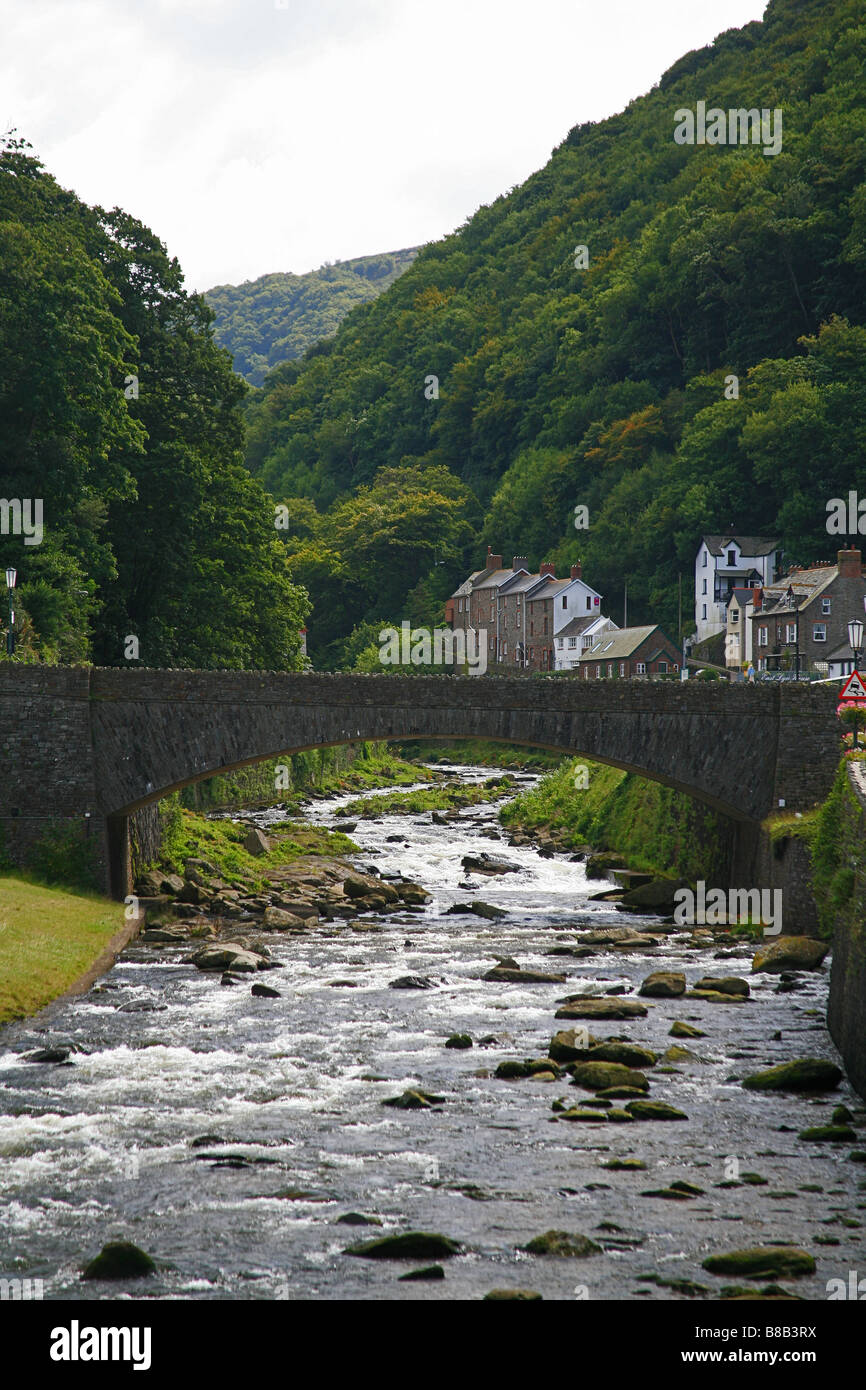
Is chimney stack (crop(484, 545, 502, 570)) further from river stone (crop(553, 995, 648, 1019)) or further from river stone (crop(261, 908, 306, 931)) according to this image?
river stone (crop(553, 995, 648, 1019))

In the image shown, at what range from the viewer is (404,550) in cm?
13775

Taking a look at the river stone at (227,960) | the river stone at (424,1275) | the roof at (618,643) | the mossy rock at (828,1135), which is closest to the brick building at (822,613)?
the roof at (618,643)

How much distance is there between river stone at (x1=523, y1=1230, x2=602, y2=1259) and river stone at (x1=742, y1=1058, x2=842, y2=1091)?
322 inches

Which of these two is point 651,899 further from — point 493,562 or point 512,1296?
point 493,562

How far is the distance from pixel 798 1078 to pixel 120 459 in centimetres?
4090

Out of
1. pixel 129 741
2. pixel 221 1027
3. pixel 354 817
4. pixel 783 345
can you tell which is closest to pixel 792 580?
pixel 783 345

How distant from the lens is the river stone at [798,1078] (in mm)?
24203

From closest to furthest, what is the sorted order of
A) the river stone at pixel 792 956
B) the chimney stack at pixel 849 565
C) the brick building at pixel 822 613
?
the river stone at pixel 792 956 → the chimney stack at pixel 849 565 → the brick building at pixel 822 613

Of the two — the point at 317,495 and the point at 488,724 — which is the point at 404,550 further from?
the point at 488,724

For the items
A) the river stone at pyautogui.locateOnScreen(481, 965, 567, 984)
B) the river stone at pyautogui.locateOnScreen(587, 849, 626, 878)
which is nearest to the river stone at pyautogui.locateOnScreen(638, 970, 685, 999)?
the river stone at pyautogui.locateOnScreen(481, 965, 567, 984)

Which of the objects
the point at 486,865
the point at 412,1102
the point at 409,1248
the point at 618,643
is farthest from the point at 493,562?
the point at 409,1248

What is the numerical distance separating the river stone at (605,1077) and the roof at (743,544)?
8523 cm

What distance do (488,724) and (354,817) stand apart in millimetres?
30951

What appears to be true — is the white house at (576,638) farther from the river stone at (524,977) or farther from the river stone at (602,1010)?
the river stone at (602,1010)
